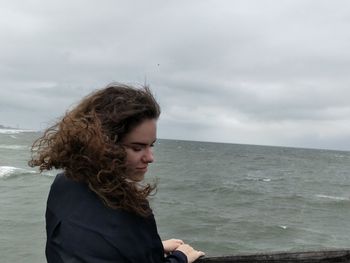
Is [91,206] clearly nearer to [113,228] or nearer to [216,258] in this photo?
[113,228]

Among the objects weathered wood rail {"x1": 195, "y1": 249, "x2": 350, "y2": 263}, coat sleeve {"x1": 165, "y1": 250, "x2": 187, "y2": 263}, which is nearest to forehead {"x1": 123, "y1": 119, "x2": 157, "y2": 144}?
coat sleeve {"x1": 165, "y1": 250, "x2": 187, "y2": 263}

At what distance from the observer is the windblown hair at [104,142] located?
1702mm

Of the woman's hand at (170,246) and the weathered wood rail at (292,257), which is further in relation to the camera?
the weathered wood rail at (292,257)

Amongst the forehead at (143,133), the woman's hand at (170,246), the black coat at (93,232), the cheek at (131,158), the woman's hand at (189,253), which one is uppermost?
the forehead at (143,133)

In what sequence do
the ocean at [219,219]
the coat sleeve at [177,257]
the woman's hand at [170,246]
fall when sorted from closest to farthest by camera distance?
the coat sleeve at [177,257] → the woman's hand at [170,246] → the ocean at [219,219]

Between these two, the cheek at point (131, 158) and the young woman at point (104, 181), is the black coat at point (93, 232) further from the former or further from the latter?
the cheek at point (131, 158)

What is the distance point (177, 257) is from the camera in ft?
6.72

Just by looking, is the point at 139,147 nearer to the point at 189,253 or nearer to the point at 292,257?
the point at 189,253

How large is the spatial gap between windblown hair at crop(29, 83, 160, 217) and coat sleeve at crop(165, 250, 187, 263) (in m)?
0.32

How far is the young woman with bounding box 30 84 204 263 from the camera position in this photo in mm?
1598

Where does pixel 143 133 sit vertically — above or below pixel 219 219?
above

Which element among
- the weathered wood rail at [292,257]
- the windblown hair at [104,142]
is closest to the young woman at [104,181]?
the windblown hair at [104,142]

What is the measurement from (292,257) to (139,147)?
1.55 meters

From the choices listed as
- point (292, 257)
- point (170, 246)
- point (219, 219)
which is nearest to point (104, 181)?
point (170, 246)
